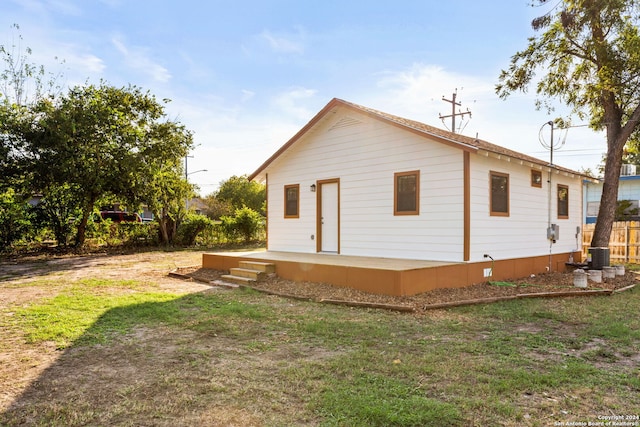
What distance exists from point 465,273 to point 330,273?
2739mm

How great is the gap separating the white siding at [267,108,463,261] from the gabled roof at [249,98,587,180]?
267mm

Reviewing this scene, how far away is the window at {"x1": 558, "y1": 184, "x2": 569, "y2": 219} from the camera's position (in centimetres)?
1226

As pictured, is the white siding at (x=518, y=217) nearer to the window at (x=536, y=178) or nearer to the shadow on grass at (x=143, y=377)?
the window at (x=536, y=178)

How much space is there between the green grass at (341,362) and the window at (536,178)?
4.56 meters

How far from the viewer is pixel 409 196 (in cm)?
971

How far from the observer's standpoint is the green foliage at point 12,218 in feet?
48.9

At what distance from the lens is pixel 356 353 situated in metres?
4.43

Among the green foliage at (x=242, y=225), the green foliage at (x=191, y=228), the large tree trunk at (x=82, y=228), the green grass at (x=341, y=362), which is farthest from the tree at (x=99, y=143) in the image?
the green grass at (x=341, y=362)

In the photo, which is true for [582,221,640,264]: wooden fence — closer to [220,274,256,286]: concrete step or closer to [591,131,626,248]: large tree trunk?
[591,131,626,248]: large tree trunk

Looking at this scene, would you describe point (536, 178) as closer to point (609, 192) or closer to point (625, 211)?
point (609, 192)

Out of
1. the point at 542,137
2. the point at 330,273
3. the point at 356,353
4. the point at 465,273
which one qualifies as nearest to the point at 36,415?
the point at 356,353

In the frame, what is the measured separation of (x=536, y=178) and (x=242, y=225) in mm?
14025

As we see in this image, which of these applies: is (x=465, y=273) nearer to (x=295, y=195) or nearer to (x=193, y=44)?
(x=295, y=195)

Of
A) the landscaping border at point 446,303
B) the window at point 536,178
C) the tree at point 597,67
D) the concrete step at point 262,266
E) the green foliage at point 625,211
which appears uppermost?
the tree at point 597,67
